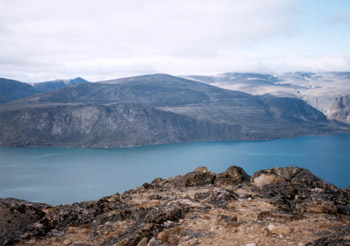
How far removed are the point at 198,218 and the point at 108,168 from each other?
5967 inches

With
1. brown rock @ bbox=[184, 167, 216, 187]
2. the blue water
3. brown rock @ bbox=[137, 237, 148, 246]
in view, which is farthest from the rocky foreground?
the blue water

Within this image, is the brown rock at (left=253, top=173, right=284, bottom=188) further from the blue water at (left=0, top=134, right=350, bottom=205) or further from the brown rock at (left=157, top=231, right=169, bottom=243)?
the blue water at (left=0, top=134, right=350, bottom=205)

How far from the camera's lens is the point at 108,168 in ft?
520

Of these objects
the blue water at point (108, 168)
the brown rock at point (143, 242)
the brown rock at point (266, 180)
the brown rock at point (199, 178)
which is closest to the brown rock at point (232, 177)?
the brown rock at point (199, 178)

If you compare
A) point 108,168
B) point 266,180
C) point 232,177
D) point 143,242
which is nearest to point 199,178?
point 232,177

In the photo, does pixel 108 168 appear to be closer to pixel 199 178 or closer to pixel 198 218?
pixel 199 178

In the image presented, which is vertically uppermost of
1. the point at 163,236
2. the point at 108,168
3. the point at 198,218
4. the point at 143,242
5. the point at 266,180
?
the point at 266,180

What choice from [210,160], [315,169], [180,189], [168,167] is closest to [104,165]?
[168,167]

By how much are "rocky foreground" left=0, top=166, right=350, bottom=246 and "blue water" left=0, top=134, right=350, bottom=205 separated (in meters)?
99.9

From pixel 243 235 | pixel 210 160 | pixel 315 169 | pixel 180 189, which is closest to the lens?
pixel 243 235

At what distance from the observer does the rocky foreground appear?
10.1 m

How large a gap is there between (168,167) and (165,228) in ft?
499

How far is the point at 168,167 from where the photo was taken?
162250mm

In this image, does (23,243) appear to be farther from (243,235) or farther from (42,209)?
(243,235)
